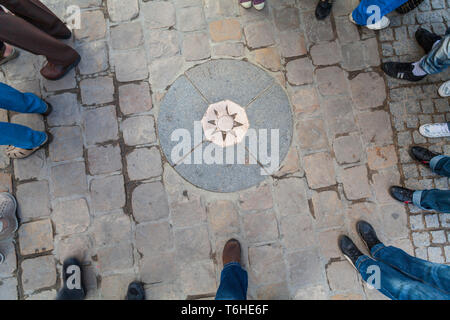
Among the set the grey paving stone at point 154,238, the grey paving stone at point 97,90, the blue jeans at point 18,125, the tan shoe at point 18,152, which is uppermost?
the grey paving stone at point 97,90

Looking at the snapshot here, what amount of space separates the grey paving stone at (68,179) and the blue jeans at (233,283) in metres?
1.86

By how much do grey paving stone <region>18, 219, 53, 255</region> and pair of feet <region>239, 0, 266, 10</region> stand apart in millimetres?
3417

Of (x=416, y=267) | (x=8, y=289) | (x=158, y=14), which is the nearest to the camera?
(x=416, y=267)

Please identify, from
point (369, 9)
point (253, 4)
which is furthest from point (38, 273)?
point (369, 9)

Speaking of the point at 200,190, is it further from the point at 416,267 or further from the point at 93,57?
the point at 416,267

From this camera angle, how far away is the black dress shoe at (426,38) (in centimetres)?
321

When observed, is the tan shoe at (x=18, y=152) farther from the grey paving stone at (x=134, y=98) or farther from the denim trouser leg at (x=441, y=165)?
the denim trouser leg at (x=441, y=165)

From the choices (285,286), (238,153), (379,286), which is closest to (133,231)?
(238,153)

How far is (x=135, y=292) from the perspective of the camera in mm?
2979

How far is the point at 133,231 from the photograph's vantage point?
3.14 meters

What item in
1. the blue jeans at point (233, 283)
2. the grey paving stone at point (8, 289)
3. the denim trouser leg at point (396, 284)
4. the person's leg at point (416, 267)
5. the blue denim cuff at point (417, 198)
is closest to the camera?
the denim trouser leg at point (396, 284)

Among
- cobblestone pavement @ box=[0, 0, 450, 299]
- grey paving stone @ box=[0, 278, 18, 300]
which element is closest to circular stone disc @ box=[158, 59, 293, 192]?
cobblestone pavement @ box=[0, 0, 450, 299]

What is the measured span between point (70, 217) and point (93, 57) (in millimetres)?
1917

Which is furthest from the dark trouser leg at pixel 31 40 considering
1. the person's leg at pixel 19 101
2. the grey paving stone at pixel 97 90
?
the person's leg at pixel 19 101
